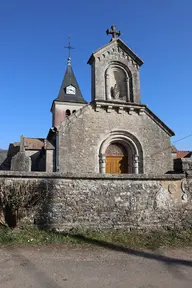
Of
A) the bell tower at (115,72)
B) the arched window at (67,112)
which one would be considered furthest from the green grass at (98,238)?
the arched window at (67,112)

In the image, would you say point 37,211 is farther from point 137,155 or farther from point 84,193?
point 137,155

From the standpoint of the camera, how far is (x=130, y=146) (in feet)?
40.7

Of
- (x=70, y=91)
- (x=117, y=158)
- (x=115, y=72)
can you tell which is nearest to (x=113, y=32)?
(x=115, y=72)

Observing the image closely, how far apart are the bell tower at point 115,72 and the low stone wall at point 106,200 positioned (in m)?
7.30

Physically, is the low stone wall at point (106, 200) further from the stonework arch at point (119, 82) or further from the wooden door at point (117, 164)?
the stonework arch at point (119, 82)

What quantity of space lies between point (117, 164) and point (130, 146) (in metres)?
1.25

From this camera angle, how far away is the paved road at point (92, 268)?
3.20 meters

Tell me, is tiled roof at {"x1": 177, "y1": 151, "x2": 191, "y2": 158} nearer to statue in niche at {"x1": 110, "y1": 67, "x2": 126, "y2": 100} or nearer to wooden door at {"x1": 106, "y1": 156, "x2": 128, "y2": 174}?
statue in niche at {"x1": 110, "y1": 67, "x2": 126, "y2": 100}

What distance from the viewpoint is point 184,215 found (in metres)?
6.05

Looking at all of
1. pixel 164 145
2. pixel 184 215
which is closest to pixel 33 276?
pixel 184 215

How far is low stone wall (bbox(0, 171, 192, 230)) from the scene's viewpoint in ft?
18.2

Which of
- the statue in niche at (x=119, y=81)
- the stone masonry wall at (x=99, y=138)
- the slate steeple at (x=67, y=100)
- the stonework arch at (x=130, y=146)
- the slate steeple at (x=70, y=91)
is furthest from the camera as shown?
the slate steeple at (x=70, y=91)

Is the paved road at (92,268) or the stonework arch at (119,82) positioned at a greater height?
the stonework arch at (119,82)

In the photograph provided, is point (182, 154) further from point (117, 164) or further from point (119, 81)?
point (117, 164)
